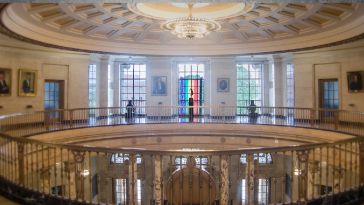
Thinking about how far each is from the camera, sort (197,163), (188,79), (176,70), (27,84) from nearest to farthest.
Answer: (197,163), (27,84), (176,70), (188,79)

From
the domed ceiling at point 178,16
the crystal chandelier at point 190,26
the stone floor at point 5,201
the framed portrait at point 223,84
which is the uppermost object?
the domed ceiling at point 178,16

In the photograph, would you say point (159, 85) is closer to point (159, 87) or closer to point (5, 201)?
point (159, 87)

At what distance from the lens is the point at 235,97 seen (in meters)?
19.1

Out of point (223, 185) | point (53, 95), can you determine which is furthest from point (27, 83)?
point (223, 185)

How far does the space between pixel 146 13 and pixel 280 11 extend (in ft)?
16.0

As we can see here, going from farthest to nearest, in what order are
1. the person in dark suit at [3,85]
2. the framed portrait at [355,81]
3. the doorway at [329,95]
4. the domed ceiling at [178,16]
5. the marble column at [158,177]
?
1. the doorway at [329,95]
2. the framed portrait at [355,81]
3. the person in dark suit at [3,85]
4. the domed ceiling at [178,16]
5. the marble column at [158,177]

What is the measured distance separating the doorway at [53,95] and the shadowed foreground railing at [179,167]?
1.03 feet

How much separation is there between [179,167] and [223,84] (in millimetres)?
7541

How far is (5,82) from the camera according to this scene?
13641mm

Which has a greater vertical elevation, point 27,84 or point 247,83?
point 247,83

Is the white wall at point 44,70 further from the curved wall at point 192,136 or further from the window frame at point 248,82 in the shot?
the window frame at point 248,82

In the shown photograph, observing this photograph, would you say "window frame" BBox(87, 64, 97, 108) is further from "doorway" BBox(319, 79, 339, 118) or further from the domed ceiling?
"doorway" BBox(319, 79, 339, 118)

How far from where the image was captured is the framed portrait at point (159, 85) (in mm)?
19141

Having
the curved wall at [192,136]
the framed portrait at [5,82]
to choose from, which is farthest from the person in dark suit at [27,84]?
the curved wall at [192,136]
